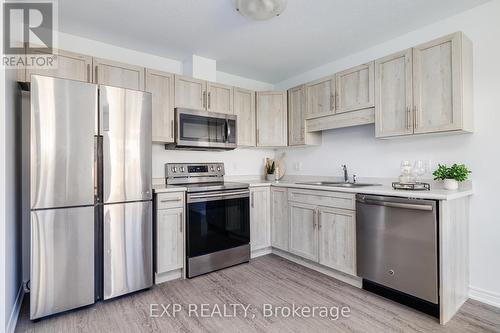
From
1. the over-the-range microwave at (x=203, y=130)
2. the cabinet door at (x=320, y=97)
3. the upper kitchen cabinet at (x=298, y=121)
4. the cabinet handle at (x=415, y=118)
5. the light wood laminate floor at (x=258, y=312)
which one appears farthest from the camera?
the upper kitchen cabinet at (x=298, y=121)

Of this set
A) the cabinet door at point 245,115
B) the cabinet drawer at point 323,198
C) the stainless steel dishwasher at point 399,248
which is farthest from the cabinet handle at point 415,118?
the cabinet door at point 245,115

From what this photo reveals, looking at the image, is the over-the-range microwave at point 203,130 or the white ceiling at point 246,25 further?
the over-the-range microwave at point 203,130

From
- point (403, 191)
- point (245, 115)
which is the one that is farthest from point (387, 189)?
point (245, 115)

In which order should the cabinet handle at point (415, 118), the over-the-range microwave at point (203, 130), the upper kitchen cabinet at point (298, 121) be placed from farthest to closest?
the upper kitchen cabinet at point (298, 121), the over-the-range microwave at point (203, 130), the cabinet handle at point (415, 118)

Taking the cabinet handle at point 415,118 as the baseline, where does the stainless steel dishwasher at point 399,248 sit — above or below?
below

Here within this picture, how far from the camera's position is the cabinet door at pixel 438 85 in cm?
214

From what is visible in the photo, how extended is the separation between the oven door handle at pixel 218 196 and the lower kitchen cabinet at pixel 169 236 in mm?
124

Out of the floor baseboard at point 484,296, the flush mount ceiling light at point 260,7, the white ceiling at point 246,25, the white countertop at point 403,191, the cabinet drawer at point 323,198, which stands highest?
the white ceiling at point 246,25

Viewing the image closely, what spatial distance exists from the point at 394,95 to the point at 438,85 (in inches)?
14.3

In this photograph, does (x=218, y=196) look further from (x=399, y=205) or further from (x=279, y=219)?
(x=399, y=205)

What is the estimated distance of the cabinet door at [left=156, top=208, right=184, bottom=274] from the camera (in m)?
2.62

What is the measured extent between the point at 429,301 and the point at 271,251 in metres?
1.93

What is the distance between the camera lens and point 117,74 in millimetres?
2670

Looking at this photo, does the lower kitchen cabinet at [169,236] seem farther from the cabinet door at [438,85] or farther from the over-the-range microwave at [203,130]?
the cabinet door at [438,85]
